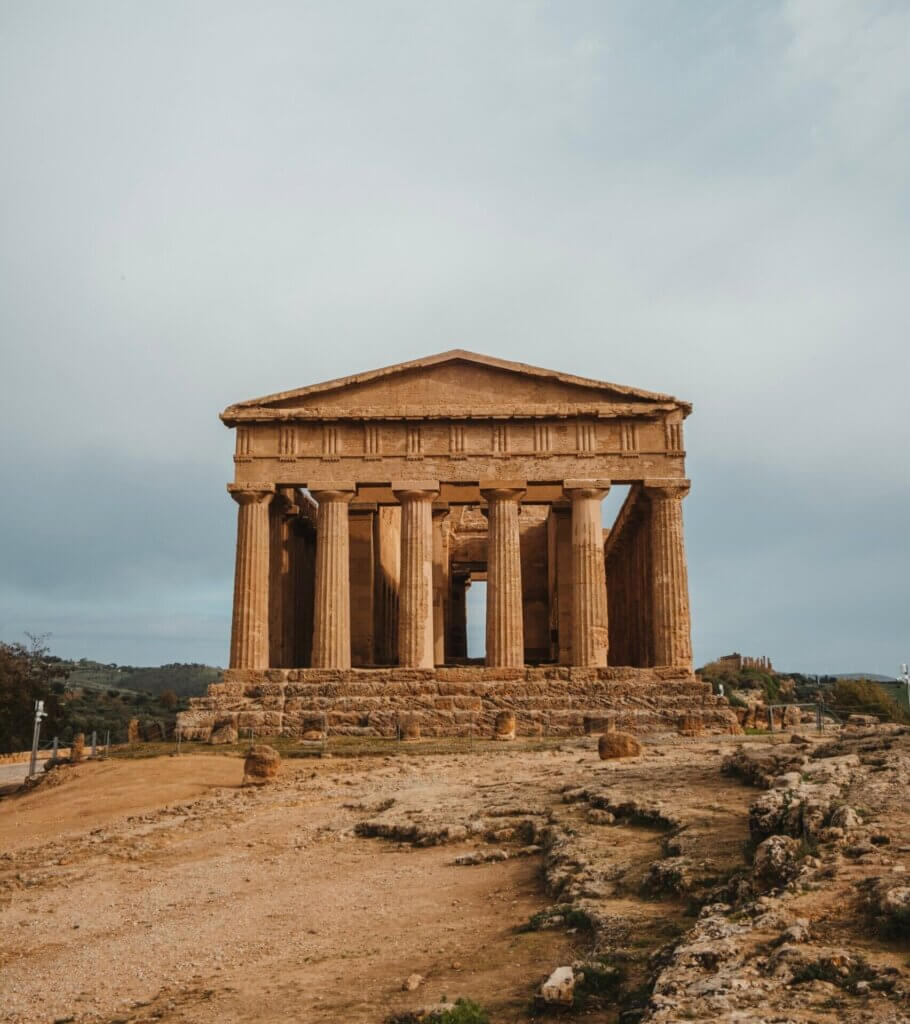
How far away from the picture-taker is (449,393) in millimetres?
34281

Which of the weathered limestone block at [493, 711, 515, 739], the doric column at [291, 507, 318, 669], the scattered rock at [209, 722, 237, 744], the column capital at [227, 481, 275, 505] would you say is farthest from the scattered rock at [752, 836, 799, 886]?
the doric column at [291, 507, 318, 669]

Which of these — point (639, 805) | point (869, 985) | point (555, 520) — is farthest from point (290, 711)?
point (869, 985)

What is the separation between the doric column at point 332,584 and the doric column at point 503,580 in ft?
15.2

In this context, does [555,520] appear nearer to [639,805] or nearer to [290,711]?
[290,711]

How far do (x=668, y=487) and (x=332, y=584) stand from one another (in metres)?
11.2

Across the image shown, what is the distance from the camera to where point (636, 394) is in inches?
1325

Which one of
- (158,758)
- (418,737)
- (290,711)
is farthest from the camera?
(290,711)

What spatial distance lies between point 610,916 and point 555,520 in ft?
105

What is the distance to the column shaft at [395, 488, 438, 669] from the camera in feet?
107

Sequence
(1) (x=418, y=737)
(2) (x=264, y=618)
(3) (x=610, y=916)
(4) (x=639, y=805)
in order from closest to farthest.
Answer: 1. (3) (x=610, y=916)
2. (4) (x=639, y=805)
3. (1) (x=418, y=737)
4. (2) (x=264, y=618)

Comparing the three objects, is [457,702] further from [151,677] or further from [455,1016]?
[151,677]

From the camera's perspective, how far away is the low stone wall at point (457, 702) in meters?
27.6

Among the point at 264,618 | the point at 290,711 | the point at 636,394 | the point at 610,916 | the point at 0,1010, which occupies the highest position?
the point at 636,394

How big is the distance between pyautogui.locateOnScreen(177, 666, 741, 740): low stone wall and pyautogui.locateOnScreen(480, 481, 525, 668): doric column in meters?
2.04
